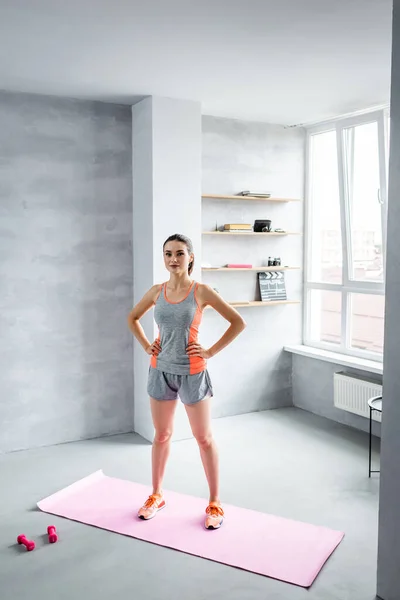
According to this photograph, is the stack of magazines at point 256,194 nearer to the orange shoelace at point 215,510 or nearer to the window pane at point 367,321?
the window pane at point 367,321

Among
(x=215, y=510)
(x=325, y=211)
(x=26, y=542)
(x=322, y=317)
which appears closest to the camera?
(x=26, y=542)

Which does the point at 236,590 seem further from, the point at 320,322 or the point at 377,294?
the point at 320,322

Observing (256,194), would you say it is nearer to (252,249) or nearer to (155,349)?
(252,249)

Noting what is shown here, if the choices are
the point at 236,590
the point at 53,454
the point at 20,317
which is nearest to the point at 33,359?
the point at 20,317

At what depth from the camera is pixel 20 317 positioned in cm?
450

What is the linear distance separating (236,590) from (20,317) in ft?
8.61

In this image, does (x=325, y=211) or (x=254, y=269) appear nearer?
(x=254, y=269)

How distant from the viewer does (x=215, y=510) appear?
133 inches

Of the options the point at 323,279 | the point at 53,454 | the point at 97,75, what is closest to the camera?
the point at 97,75

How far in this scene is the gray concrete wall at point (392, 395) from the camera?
250 centimetres

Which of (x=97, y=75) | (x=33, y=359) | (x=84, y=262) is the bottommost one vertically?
(x=33, y=359)

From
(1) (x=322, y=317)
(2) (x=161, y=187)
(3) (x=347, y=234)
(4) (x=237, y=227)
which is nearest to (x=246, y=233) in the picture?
(4) (x=237, y=227)

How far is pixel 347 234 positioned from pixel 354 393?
1.39 meters

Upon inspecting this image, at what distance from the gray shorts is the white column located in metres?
Answer: 1.29
